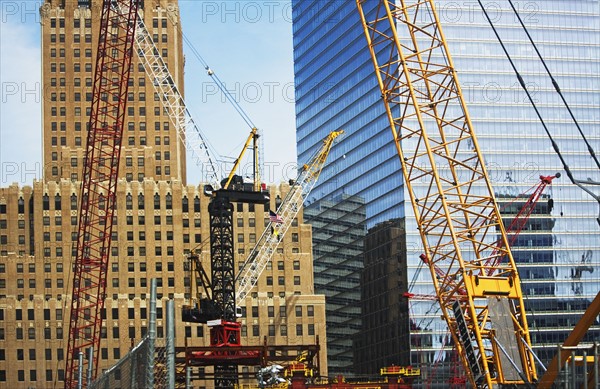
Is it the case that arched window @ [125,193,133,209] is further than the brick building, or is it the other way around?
arched window @ [125,193,133,209]

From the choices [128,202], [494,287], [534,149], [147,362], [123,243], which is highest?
[534,149]

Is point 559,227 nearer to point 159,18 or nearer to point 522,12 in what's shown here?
point 522,12

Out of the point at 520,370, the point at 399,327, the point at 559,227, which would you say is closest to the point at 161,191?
the point at 399,327

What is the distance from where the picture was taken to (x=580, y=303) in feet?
624

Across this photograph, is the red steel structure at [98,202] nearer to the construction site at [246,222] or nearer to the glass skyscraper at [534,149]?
the construction site at [246,222]

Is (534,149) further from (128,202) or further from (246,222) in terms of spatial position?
(128,202)

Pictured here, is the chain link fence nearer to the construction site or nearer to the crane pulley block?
the crane pulley block

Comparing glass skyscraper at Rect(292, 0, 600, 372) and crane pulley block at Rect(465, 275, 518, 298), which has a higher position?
glass skyscraper at Rect(292, 0, 600, 372)

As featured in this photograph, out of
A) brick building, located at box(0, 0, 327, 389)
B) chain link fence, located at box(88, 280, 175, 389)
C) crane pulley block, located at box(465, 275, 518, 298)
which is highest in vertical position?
brick building, located at box(0, 0, 327, 389)

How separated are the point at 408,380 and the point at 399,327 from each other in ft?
214

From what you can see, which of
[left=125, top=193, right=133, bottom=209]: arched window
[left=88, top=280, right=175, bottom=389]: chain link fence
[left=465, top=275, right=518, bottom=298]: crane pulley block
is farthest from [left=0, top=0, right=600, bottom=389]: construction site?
[left=88, top=280, right=175, bottom=389]: chain link fence

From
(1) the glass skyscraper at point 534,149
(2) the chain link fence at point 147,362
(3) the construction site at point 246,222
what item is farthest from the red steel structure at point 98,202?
(2) the chain link fence at point 147,362

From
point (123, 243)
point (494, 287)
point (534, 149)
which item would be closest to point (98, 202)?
point (123, 243)

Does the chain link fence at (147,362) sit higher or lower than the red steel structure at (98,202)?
lower
